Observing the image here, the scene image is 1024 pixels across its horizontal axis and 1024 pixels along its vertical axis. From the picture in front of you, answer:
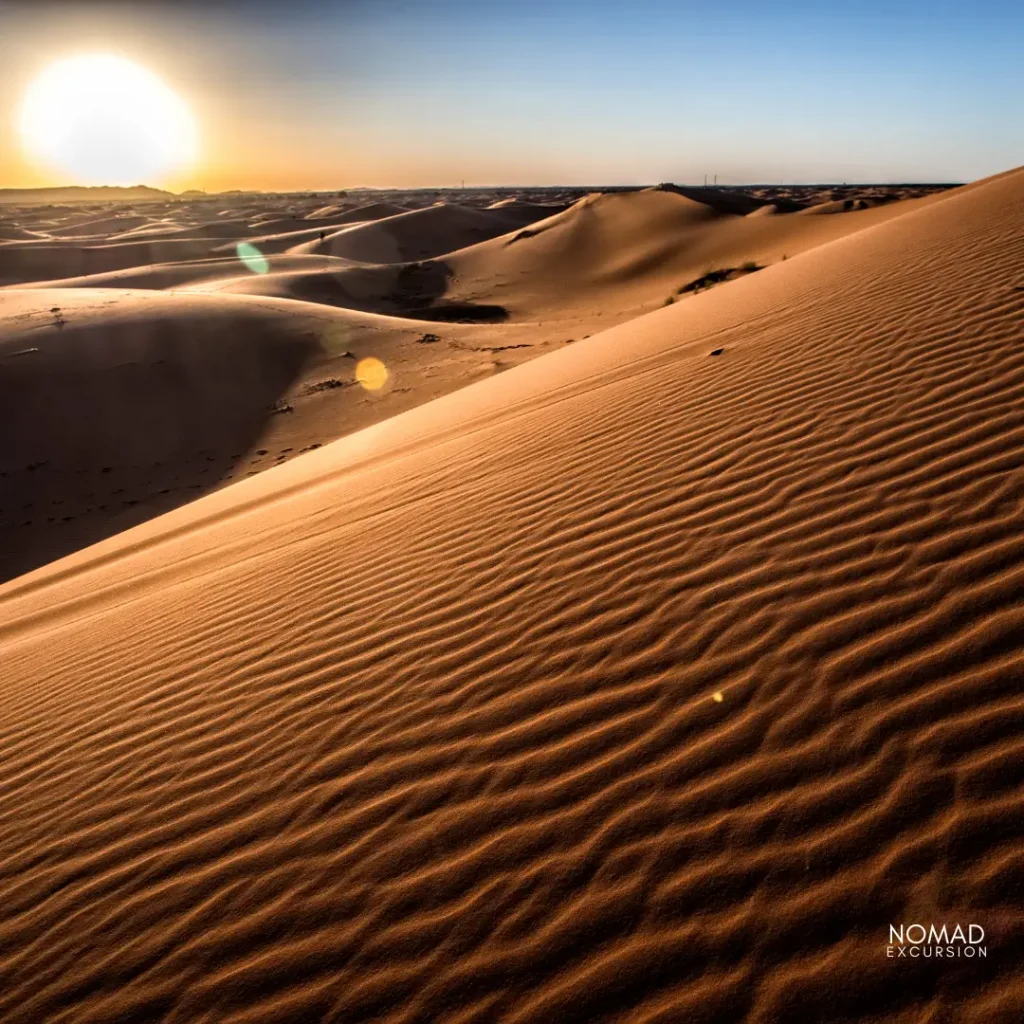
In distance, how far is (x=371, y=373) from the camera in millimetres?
15461

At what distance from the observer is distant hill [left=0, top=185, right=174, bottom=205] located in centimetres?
15000

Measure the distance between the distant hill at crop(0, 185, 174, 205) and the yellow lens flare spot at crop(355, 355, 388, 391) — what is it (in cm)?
15688

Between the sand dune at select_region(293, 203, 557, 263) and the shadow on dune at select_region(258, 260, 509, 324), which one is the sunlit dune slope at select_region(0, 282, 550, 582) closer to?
the shadow on dune at select_region(258, 260, 509, 324)

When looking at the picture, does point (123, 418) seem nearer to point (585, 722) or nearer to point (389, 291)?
point (585, 722)

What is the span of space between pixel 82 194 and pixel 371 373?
201m

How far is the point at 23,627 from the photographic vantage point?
603 cm

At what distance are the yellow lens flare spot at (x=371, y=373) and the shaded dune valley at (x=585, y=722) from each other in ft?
27.2

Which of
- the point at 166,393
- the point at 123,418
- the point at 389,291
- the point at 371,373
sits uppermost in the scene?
the point at 389,291

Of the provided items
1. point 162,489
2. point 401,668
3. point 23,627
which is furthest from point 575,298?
point 401,668

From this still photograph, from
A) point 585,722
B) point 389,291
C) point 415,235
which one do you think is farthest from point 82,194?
point 585,722

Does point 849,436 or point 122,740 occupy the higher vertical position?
point 849,436

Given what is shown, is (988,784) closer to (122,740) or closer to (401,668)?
(401,668)

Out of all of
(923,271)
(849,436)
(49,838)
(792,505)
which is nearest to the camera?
(49,838)

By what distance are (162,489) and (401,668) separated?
394 inches
